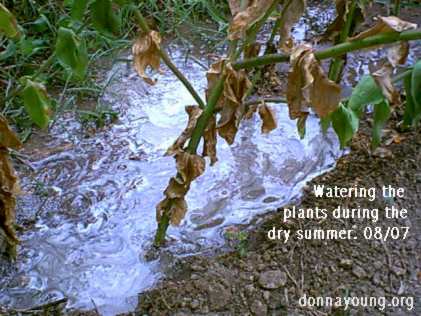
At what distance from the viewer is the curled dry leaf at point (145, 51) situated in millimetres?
1278

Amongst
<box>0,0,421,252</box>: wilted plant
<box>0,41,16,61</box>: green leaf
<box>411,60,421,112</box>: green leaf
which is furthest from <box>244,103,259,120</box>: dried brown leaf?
<box>0,41,16,61</box>: green leaf

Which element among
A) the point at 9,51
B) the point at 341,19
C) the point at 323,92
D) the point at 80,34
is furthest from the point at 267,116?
the point at 9,51

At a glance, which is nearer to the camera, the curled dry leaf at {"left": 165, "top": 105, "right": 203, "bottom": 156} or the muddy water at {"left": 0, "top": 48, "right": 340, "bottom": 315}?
the curled dry leaf at {"left": 165, "top": 105, "right": 203, "bottom": 156}

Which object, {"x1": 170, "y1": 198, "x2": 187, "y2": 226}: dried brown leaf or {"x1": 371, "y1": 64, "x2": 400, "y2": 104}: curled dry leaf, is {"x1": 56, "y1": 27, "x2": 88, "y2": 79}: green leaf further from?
{"x1": 371, "y1": 64, "x2": 400, "y2": 104}: curled dry leaf

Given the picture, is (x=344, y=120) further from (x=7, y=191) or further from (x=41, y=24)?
(x=41, y=24)

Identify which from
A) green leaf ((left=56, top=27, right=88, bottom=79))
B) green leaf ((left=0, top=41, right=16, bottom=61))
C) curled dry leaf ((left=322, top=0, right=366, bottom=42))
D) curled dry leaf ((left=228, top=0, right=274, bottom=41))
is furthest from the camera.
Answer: green leaf ((left=0, top=41, right=16, bottom=61))

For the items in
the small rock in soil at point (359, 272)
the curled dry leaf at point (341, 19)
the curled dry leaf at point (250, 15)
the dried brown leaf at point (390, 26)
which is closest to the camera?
the dried brown leaf at point (390, 26)

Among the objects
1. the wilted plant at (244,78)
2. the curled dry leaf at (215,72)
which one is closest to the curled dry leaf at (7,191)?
the wilted plant at (244,78)

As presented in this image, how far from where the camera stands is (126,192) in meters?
1.79

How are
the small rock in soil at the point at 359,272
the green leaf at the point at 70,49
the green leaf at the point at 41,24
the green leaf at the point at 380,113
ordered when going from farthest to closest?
A: the green leaf at the point at 41,24, the small rock in soil at the point at 359,272, the green leaf at the point at 380,113, the green leaf at the point at 70,49

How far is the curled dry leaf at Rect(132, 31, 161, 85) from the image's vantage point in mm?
1278

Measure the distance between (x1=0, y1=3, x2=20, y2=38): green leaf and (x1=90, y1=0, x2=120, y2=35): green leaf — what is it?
154mm

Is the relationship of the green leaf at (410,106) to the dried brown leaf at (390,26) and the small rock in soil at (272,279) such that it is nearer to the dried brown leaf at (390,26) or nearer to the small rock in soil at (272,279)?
the dried brown leaf at (390,26)

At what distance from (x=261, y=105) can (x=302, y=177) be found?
1.89ft
